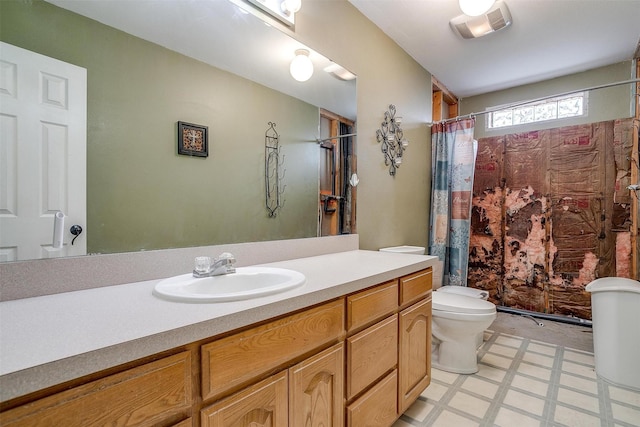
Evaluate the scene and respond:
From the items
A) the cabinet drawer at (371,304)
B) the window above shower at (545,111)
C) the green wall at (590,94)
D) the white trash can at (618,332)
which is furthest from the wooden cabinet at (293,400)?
the green wall at (590,94)

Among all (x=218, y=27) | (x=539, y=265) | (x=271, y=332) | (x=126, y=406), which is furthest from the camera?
(x=539, y=265)

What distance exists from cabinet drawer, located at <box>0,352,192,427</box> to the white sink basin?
0.19 metres

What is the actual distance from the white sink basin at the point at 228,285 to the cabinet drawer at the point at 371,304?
9.2 inches

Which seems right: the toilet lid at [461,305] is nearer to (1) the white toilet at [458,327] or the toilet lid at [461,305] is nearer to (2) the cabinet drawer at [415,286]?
(1) the white toilet at [458,327]

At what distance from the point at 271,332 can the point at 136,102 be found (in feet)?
3.02

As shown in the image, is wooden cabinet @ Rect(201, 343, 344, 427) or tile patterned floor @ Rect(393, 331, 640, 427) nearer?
wooden cabinet @ Rect(201, 343, 344, 427)

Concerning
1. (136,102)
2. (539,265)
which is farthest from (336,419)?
(539,265)

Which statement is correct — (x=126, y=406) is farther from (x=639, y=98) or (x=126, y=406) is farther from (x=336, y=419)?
(x=639, y=98)

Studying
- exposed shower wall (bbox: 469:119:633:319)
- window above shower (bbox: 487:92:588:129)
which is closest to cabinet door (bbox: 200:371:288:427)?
exposed shower wall (bbox: 469:119:633:319)

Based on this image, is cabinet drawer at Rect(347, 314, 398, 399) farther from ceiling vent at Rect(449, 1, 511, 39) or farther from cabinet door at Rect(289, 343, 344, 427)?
Result: ceiling vent at Rect(449, 1, 511, 39)

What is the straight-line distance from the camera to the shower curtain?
290 centimetres

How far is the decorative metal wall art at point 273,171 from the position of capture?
150cm

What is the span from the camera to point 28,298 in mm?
834

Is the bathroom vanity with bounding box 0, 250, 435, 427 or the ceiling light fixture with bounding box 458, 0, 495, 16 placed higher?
the ceiling light fixture with bounding box 458, 0, 495, 16
